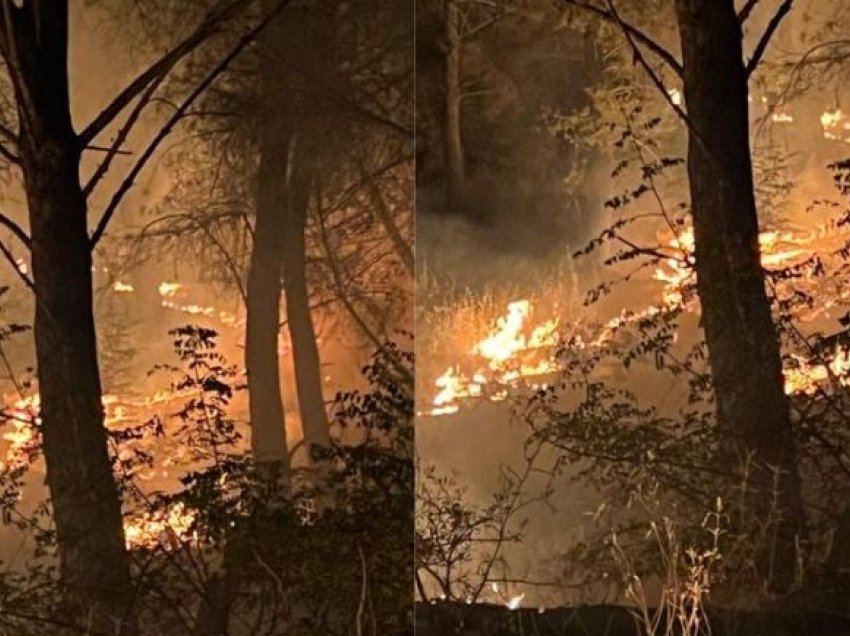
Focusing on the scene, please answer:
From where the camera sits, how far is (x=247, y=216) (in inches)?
64.7

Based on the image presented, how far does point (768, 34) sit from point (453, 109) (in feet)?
1.49

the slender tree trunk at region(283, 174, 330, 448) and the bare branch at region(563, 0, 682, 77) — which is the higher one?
the bare branch at region(563, 0, 682, 77)

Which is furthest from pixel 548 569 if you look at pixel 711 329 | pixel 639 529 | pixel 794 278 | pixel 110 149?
pixel 110 149

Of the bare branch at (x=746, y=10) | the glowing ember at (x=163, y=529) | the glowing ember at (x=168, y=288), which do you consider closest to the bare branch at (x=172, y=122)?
the glowing ember at (x=168, y=288)

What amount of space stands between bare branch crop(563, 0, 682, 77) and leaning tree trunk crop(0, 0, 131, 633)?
2.50 feet

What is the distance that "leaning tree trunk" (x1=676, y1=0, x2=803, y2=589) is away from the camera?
1542mm

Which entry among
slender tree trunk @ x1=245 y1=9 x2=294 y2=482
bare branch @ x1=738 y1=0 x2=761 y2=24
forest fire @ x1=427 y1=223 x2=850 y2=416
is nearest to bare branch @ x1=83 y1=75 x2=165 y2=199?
slender tree trunk @ x1=245 y1=9 x2=294 y2=482

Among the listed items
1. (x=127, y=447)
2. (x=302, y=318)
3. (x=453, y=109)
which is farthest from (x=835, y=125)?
(x=127, y=447)

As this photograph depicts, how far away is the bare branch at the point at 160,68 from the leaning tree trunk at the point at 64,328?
4 cm

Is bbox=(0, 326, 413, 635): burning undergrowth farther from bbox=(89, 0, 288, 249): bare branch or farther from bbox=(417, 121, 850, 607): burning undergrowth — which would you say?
bbox=(89, 0, 288, 249): bare branch

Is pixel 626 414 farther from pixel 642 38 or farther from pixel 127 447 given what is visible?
pixel 127 447

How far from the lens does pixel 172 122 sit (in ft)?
5.32

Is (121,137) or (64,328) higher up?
(121,137)

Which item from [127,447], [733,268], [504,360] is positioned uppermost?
[733,268]
